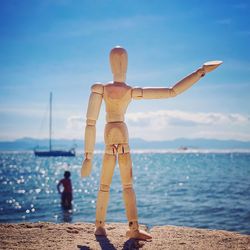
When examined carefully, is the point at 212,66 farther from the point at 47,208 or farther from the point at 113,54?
the point at 47,208

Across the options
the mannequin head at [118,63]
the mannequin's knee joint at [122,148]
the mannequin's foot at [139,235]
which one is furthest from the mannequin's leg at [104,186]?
the mannequin head at [118,63]

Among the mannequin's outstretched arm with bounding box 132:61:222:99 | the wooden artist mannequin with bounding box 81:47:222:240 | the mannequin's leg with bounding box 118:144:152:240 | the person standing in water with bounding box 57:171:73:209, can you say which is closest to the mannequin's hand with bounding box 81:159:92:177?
the wooden artist mannequin with bounding box 81:47:222:240

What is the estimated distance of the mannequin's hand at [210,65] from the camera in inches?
198

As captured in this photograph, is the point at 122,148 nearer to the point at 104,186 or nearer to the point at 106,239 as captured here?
the point at 104,186

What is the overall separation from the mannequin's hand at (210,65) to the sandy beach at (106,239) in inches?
97.2

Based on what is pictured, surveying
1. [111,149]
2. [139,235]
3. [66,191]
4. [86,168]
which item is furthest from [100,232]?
[66,191]

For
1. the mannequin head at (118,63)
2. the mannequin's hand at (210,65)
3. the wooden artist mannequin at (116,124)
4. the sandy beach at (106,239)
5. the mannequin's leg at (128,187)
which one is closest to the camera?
the sandy beach at (106,239)

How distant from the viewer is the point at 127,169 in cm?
526

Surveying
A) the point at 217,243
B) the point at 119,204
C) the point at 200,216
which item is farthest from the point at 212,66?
the point at 119,204

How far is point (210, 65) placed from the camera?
5043 millimetres

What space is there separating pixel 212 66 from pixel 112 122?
66.9 inches

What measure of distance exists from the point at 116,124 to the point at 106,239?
1.71 metres

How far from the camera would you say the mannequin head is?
534cm

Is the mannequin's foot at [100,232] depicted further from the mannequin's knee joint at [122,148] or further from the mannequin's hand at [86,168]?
the mannequin's knee joint at [122,148]
